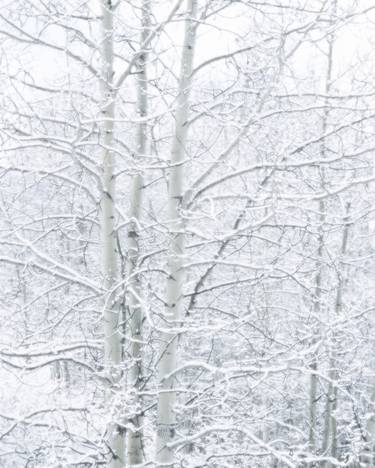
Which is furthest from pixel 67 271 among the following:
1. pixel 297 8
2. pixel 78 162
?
pixel 297 8

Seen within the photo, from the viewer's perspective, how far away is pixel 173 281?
428cm

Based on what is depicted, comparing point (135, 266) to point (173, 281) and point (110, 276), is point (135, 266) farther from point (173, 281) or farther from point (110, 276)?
point (173, 281)

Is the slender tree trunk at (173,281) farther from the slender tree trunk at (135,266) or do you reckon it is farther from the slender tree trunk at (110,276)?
the slender tree trunk at (135,266)

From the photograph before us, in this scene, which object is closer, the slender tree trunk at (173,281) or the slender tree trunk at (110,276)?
the slender tree trunk at (173,281)

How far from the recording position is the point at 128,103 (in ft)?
16.3

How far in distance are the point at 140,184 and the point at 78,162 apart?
1187 millimetres

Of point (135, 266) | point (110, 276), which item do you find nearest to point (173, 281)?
point (110, 276)

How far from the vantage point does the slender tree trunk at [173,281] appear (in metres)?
4.08

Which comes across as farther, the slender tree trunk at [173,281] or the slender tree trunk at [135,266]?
the slender tree trunk at [135,266]

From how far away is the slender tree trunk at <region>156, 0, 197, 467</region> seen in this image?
13.4 feet

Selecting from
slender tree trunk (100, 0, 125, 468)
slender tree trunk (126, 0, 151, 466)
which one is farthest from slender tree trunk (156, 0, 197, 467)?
slender tree trunk (126, 0, 151, 466)

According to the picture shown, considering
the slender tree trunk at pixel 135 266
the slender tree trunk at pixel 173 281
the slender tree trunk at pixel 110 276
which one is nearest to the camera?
the slender tree trunk at pixel 173 281

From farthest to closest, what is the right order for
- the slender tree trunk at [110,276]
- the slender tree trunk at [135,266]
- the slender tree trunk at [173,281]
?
the slender tree trunk at [135,266] → the slender tree trunk at [110,276] → the slender tree trunk at [173,281]

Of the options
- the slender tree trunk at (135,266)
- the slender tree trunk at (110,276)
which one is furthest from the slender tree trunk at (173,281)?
the slender tree trunk at (135,266)
